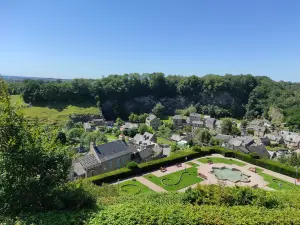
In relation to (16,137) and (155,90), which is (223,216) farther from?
(155,90)

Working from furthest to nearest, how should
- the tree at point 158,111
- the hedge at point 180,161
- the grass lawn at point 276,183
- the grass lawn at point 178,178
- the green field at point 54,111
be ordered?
the tree at point 158,111, the green field at point 54,111, the hedge at point 180,161, the grass lawn at point 178,178, the grass lawn at point 276,183

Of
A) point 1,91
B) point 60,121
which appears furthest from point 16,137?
point 60,121

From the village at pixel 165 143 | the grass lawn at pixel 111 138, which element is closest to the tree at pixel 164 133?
the village at pixel 165 143

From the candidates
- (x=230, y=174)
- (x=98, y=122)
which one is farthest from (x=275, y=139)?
(x=98, y=122)

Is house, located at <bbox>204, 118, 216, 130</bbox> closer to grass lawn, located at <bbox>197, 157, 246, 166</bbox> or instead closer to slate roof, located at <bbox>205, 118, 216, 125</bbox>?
slate roof, located at <bbox>205, 118, 216, 125</bbox>

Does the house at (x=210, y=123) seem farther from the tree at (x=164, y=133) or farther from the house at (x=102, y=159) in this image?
the house at (x=102, y=159)

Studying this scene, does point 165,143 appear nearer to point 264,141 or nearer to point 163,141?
point 163,141

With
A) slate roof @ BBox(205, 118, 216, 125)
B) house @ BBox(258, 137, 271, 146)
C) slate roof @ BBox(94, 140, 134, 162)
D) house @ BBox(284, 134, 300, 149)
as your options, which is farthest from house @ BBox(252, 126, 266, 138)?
slate roof @ BBox(94, 140, 134, 162)
